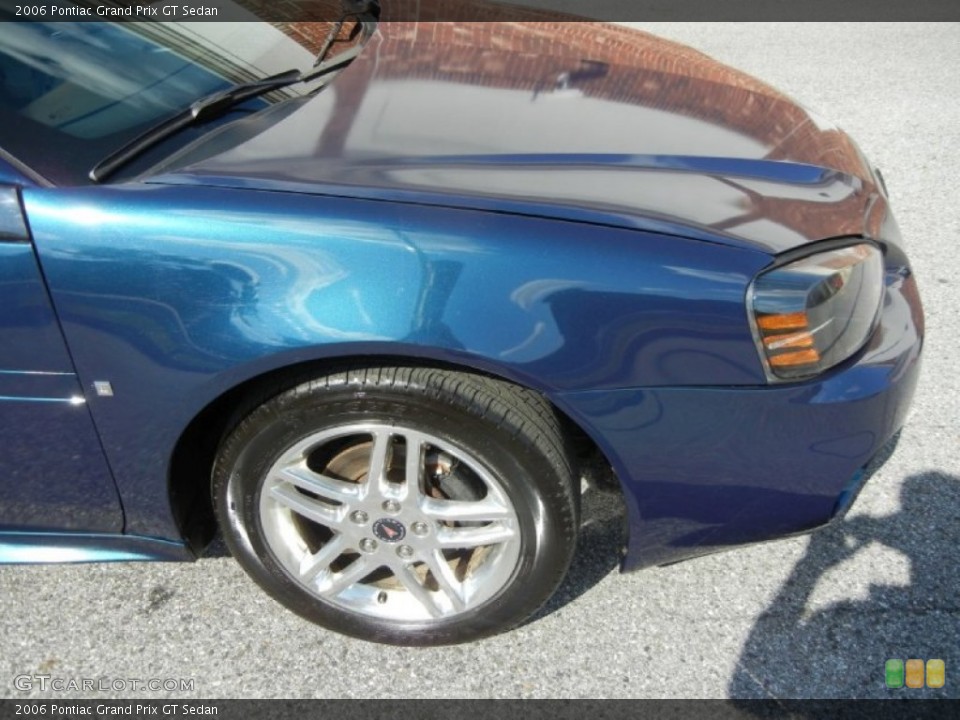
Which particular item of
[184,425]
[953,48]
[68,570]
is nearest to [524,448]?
[184,425]

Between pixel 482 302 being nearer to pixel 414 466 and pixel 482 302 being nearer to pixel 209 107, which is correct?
pixel 414 466

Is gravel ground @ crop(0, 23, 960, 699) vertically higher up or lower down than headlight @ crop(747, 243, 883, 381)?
lower down

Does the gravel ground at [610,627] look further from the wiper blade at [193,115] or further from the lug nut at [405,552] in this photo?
the wiper blade at [193,115]

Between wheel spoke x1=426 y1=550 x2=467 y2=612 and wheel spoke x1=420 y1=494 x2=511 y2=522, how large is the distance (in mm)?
124

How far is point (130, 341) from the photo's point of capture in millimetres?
1744

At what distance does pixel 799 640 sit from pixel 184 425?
1.52 meters

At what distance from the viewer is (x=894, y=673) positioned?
2059 millimetres

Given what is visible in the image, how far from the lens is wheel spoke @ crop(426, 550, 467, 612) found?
2.02m

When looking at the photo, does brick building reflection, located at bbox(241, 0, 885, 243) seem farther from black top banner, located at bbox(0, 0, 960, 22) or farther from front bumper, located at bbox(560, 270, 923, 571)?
front bumper, located at bbox(560, 270, 923, 571)

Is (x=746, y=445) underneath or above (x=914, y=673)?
above

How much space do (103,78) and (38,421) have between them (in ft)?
2.63

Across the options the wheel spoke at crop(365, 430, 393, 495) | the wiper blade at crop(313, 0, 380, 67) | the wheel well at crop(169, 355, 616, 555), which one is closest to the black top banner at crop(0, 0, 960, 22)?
the wiper blade at crop(313, 0, 380, 67)

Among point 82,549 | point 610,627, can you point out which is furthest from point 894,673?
point 82,549

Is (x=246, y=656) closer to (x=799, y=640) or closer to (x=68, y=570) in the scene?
(x=68, y=570)
